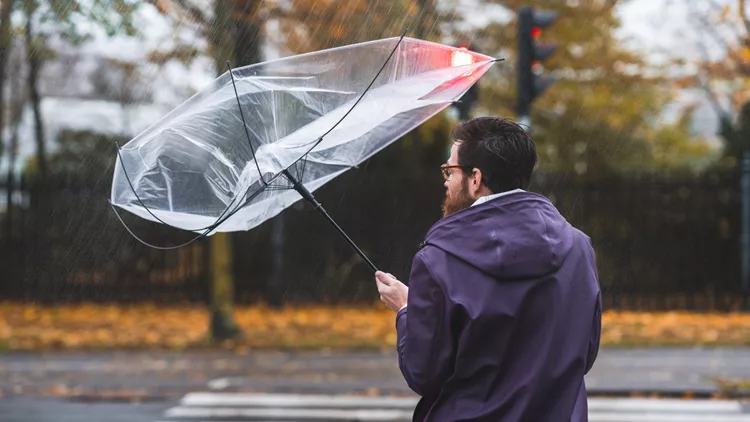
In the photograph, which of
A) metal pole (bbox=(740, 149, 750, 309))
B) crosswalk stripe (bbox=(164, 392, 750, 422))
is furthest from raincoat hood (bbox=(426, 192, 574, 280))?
metal pole (bbox=(740, 149, 750, 309))

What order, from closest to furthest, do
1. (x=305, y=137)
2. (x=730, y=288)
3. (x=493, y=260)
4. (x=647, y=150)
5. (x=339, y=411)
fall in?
1. (x=493, y=260)
2. (x=305, y=137)
3. (x=339, y=411)
4. (x=730, y=288)
5. (x=647, y=150)

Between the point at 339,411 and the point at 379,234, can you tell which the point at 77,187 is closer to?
the point at 379,234

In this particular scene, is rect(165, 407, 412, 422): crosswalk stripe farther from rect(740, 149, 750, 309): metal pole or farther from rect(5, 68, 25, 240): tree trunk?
rect(5, 68, 25, 240): tree trunk

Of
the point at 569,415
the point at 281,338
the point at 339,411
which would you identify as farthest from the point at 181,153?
the point at 281,338

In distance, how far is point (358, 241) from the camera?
629 inches

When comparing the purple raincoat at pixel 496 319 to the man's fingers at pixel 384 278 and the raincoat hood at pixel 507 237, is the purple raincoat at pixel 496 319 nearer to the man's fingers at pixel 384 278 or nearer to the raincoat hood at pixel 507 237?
the raincoat hood at pixel 507 237

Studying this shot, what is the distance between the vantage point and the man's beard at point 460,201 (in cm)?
263

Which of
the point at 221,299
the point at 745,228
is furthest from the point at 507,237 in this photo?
the point at 745,228

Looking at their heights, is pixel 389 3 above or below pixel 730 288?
above

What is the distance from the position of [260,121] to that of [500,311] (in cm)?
118

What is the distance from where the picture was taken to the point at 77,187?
16609 millimetres

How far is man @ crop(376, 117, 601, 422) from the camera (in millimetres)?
2432

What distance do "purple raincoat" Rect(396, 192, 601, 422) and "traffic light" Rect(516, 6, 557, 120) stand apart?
8.61 meters

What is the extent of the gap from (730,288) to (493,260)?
574 inches
